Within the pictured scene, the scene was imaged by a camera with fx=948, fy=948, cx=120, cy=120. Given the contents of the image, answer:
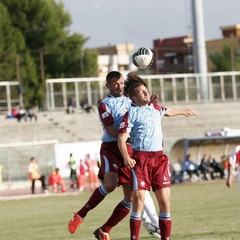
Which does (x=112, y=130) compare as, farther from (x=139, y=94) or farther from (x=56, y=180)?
(x=56, y=180)

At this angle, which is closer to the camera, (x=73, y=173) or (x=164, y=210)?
(x=164, y=210)

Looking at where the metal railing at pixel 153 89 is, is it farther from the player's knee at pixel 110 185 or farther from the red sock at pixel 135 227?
the red sock at pixel 135 227

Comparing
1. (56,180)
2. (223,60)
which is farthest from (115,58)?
Answer: (56,180)

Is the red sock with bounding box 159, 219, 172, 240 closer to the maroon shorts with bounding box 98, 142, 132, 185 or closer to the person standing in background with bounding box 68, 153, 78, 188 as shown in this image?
the maroon shorts with bounding box 98, 142, 132, 185

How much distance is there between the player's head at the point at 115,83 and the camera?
12.4m

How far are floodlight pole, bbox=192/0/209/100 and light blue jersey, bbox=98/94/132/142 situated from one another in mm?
58890

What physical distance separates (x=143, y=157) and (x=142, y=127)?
1.20 ft

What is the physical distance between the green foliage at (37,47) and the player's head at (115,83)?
222 feet

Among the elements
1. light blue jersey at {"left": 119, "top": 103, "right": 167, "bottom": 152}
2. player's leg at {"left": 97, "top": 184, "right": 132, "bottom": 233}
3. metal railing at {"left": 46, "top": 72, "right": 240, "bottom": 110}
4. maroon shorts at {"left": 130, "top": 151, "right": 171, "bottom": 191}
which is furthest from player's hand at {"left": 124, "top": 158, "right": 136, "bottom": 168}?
metal railing at {"left": 46, "top": 72, "right": 240, "bottom": 110}

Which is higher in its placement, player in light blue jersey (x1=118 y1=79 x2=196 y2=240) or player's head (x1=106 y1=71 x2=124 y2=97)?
player's head (x1=106 y1=71 x2=124 y2=97)

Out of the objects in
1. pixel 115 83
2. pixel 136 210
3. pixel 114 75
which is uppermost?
pixel 114 75

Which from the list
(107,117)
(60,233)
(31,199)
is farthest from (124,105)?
(31,199)

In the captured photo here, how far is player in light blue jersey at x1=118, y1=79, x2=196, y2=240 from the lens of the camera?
11.4 meters

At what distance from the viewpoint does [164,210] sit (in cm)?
1145
